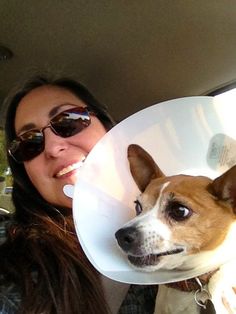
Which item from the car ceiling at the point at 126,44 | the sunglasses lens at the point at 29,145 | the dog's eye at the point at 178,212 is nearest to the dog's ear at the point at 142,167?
the dog's eye at the point at 178,212

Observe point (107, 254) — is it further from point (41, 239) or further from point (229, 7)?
point (229, 7)

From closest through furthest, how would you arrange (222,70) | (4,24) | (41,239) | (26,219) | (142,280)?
(142,280) → (41,239) → (26,219) → (4,24) → (222,70)

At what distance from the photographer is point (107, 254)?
1091 millimetres

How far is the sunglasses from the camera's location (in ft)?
4.74

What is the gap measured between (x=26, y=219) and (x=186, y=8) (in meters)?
0.90

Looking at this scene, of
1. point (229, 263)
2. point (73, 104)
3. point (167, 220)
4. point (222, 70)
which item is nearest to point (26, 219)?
point (73, 104)

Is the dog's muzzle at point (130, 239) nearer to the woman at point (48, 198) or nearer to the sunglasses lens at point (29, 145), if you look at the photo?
the woman at point (48, 198)

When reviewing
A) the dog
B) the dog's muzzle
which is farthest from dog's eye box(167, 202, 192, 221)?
the dog's muzzle

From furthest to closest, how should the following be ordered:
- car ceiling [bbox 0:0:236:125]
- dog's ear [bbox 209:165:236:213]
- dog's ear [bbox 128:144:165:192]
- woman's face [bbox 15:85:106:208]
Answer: car ceiling [bbox 0:0:236:125] → woman's face [bbox 15:85:106:208] → dog's ear [bbox 128:144:165:192] → dog's ear [bbox 209:165:236:213]

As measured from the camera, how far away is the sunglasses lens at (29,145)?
1.46 meters

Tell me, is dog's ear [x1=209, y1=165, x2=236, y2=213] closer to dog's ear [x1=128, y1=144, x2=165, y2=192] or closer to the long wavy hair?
dog's ear [x1=128, y1=144, x2=165, y2=192]

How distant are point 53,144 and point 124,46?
0.62 metres

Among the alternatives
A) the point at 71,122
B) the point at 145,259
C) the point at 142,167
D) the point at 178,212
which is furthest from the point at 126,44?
the point at 145,259

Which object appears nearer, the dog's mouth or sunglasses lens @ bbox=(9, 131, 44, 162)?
the dog's mouth
